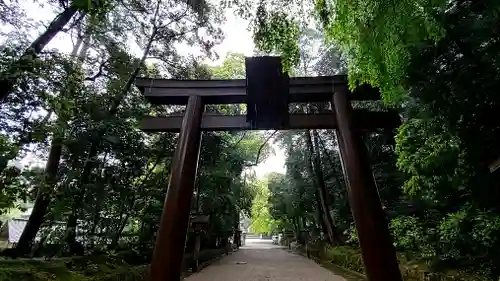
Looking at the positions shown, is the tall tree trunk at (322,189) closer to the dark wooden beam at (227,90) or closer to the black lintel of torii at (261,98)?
the black lintel of torii at (261,98)

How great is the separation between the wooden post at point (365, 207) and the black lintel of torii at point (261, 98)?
1.55 feet

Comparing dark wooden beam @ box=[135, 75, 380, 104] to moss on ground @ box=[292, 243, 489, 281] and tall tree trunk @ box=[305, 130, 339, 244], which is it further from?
tall tree trunk @ box=[305, 130, 339, 244]

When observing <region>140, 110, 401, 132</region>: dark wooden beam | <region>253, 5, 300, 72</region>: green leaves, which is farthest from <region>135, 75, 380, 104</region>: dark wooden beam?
<region>253, 5, 300, 72</region>: green leaves

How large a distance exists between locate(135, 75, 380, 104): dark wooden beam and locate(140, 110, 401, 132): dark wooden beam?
33 cm

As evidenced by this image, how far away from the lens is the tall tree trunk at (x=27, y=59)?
15.6ft

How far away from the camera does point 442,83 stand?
468 centimetres

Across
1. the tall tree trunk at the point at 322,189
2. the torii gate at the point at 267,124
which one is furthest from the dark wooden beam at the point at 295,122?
the tall tree trunk at the point at 322,189

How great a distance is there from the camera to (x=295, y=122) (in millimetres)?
6035

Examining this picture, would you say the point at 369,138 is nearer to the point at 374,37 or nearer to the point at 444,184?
the point at 444,184

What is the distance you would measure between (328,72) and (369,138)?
3670mm

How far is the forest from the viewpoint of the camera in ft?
13.3

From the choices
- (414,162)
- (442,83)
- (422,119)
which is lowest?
(414,162)

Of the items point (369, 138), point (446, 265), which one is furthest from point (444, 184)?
point (369, 138)

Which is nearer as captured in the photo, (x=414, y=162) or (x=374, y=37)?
(x=374, y=37)
